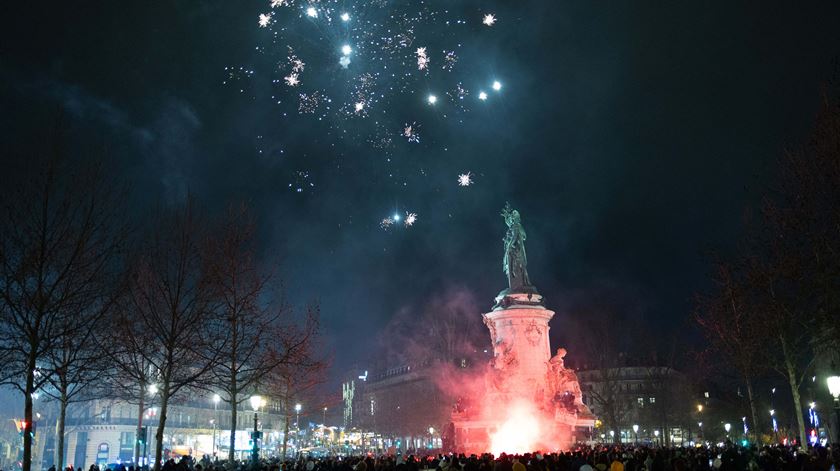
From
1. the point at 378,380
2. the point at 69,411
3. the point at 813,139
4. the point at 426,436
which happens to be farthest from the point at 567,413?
the point at 378,380

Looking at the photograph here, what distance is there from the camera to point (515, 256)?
47.5 metres

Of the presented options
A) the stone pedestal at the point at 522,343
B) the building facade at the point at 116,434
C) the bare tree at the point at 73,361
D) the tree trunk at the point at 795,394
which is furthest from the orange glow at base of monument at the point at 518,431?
the building facade at the point at 116,434

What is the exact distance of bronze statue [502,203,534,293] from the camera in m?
46.5

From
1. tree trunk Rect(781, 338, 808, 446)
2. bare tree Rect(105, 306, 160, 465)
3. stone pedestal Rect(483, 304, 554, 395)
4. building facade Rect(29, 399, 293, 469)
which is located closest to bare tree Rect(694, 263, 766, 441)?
tree trunk Rect(781, 338, 808, 446)

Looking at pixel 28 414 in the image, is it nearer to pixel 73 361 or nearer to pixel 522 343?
pixel 73 361

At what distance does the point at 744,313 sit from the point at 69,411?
69.0m

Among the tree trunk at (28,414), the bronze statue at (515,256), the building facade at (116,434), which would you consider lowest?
the building facade at (116,434)

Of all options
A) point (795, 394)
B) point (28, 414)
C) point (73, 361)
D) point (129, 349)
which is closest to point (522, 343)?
point (795, 394)

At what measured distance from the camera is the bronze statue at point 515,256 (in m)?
46.5

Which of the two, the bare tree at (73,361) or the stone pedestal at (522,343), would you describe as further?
the stone pedestal at (522,343)

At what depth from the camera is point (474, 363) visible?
229 ft

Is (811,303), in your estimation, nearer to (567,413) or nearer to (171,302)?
(567,413)

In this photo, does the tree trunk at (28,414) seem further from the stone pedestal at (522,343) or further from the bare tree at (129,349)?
the stone pedestal at (522,343)

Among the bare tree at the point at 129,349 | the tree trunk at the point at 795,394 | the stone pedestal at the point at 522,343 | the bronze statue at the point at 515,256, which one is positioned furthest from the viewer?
the bronze statue at the point at 515,256
